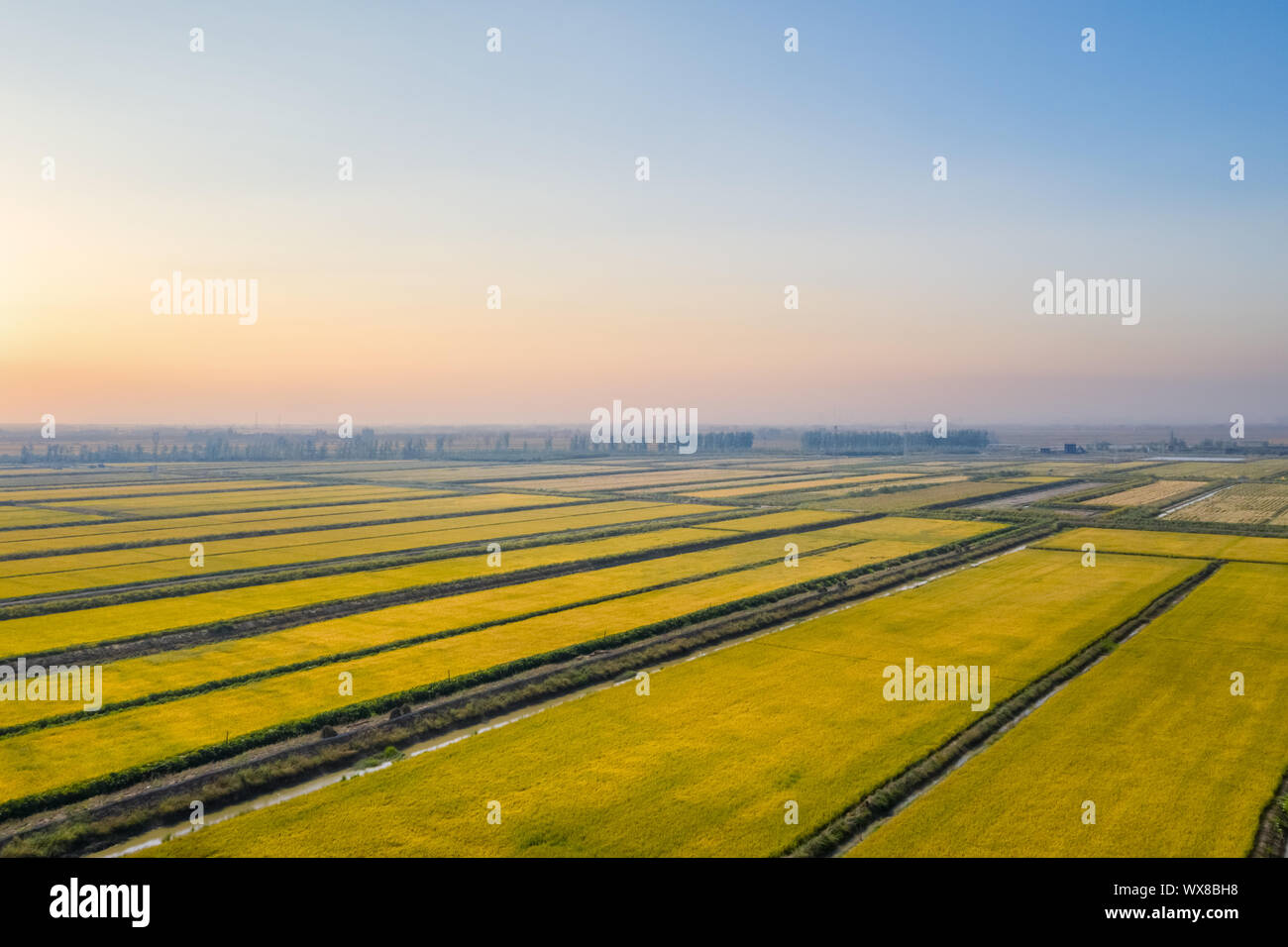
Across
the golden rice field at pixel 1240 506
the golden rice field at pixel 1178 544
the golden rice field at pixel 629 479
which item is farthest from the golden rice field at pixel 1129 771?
the golden rice field at pixel 629 479

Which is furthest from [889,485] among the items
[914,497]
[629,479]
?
[629,479]

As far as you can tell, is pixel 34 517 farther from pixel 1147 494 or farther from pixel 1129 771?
pixel 1147 494

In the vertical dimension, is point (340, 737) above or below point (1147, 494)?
below

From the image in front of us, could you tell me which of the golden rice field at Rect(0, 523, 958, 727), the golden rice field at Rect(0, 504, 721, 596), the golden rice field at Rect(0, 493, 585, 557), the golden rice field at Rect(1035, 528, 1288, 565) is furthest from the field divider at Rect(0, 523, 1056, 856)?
the golden rice field at Rect(0, 493, 585, 557)

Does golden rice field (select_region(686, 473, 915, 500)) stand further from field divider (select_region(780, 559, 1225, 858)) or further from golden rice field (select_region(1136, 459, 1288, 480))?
field divider (select_region(780, 559, 1225, 858))
